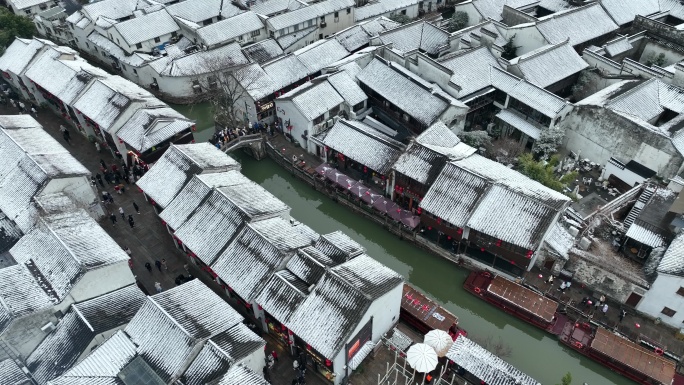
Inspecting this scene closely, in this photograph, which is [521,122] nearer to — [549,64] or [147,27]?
[549,64]

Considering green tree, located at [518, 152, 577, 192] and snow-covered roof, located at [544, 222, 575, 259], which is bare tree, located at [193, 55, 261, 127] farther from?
snow-covered roof, located at [544, 222, 575, 259]

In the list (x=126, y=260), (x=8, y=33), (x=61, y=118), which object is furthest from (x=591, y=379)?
(x=8, y=33)

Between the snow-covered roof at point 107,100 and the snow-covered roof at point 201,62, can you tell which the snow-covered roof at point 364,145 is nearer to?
the snow-covered roof at point 107,100

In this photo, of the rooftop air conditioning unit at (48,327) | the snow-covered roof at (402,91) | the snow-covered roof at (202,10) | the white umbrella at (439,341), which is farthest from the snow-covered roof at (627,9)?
the rooftop air conditioning unit at (48,327)

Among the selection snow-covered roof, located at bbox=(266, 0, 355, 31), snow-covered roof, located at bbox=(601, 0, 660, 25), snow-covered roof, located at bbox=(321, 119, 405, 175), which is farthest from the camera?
snow-covered roof, located at bbox=(266, 0, 355, 31)

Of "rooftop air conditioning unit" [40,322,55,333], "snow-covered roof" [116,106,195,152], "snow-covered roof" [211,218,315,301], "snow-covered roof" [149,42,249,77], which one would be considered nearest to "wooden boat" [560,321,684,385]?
"snow-covered roof" [211,218,315,301]

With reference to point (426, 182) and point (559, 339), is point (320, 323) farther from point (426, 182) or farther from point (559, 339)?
point (559, 339)
